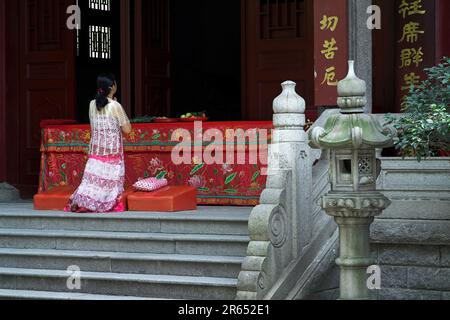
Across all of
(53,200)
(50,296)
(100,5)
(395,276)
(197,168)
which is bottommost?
(50,296)

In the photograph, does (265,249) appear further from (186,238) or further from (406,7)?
(406,7)

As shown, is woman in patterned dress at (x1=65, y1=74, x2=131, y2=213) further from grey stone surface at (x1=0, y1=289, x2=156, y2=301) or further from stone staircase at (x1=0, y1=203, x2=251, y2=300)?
grey stone surface at (x1=0, y1=289, x2=156, y2=301)

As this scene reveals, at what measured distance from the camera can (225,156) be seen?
33.7ft

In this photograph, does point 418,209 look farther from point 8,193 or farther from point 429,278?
point 8,193

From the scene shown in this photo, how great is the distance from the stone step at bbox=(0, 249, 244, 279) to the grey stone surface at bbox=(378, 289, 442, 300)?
124 cm

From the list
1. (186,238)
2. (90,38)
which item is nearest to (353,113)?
(186,238)

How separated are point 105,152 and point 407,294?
351 cm

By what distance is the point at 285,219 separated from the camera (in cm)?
756

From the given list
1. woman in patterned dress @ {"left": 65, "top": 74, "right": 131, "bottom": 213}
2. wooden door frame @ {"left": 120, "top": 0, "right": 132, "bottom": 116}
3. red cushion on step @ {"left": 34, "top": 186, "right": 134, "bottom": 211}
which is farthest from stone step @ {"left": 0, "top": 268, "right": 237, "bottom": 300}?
wooden door frame @ {"left": 120, "top": 0, "right": 132, "bottom": 116}

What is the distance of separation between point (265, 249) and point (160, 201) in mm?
2474

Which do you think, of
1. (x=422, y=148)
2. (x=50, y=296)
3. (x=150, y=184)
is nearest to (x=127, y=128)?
(x=150, y=184)

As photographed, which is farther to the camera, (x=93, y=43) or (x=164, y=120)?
(x=93, y=43)

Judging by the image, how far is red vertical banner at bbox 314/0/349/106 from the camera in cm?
959

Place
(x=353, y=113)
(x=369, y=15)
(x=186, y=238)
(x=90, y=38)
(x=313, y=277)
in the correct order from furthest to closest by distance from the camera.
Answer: (x=90, y=38)
(x=369, y=15)
(x=186, y=238)
(x=313, y=277)
(x=353, y=113)
